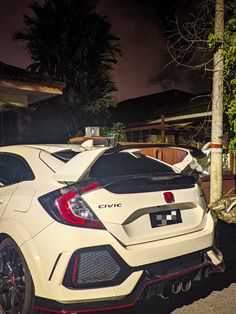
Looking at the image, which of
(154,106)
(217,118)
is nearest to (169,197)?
(217,118)

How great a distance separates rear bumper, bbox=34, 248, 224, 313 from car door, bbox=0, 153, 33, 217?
935mm

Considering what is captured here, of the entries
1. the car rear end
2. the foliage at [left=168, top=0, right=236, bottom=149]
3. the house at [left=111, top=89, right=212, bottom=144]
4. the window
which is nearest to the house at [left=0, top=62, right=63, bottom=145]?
the foliage at [left=168, top=0, right=236, bottom=149]

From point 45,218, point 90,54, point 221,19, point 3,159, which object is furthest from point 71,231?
point 90,54

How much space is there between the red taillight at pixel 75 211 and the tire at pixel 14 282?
1.64 ft

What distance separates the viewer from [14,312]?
9.03ft

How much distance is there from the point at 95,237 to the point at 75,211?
0.77 feet

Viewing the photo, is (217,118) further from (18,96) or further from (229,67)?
(18,96)

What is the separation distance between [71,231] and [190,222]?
3.51 ft

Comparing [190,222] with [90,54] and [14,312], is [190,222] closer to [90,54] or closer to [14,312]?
[14,312]

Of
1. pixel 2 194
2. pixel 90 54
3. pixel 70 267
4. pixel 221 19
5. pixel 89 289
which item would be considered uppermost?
pixel 90 54

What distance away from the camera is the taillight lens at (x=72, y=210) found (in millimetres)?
2492

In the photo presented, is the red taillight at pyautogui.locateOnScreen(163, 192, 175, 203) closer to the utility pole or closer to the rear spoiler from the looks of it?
the rear spoiler

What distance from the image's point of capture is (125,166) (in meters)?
3.26

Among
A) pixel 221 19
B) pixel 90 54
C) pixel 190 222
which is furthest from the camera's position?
pixel 90 54
